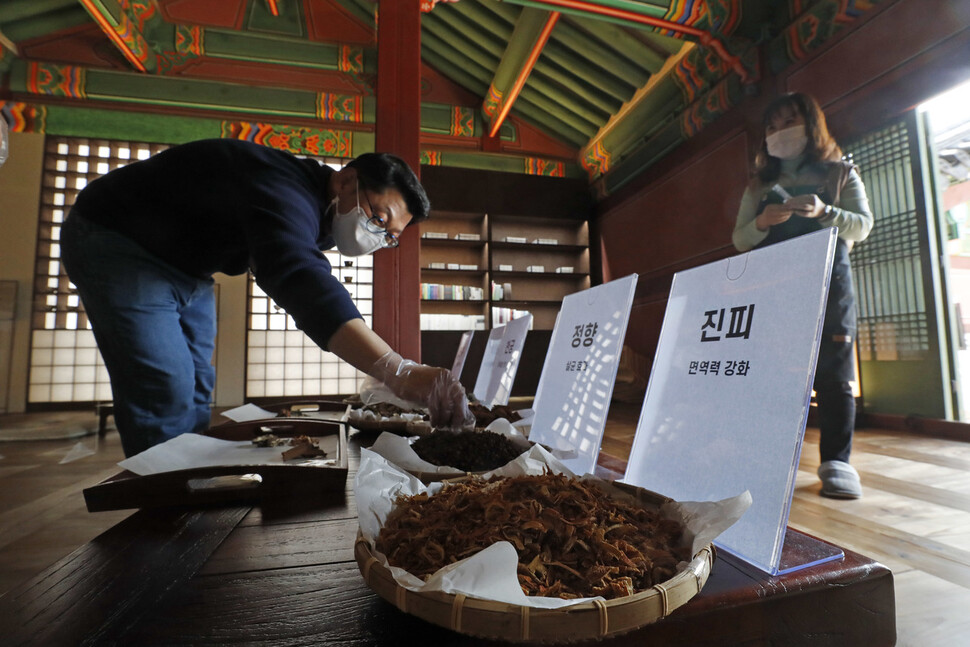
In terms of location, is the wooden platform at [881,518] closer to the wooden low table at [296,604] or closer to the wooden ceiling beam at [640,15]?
the wooden low table at [296,604]

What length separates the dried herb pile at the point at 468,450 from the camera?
76cm

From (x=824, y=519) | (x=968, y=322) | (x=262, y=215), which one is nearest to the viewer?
(x=262, y=215)

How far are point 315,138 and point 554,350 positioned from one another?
5846 mm

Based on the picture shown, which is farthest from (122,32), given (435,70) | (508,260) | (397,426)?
(397,426)

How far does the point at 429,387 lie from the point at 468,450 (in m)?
0.23

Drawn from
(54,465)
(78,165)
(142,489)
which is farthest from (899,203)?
(78,165)

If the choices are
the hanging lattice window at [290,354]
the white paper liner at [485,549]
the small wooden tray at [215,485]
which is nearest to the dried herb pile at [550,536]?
the white paper liner at [485,549]

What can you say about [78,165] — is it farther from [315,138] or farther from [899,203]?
[899,203]

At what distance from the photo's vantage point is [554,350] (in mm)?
1127

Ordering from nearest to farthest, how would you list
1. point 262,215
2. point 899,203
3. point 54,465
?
point 262,215
point 54,465
point 899,203

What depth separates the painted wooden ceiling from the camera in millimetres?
4789

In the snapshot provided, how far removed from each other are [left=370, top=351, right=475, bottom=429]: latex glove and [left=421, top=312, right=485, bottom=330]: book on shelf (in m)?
4.99

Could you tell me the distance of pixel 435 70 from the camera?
6.62 metres

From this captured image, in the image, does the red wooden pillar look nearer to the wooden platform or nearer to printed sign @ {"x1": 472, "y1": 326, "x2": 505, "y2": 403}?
printed sign @ {"x1": 472, "y1": 326, "x2": 505, "y2": 403}
